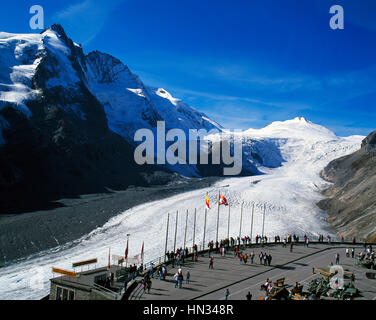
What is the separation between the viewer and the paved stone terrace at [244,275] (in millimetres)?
23156

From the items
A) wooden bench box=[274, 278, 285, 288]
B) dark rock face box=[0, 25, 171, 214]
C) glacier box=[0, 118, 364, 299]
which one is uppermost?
dark rock face box=[0, 25, 171, 214]

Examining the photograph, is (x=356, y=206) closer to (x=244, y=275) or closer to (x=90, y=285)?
(x=244, y=275)

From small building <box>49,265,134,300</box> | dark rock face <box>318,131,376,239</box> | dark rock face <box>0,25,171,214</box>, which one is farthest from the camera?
dark rock face <box>0,25,171,214</box>

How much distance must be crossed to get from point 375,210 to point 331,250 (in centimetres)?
2419

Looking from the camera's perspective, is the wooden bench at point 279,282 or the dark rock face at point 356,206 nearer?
the wooden bench at point 279,282

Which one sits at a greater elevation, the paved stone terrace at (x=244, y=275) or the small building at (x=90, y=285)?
the small building at (x=90, y=285)

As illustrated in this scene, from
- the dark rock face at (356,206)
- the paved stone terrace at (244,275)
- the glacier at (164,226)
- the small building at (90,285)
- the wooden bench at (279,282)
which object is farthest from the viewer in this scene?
the dark rock face at (356,206)

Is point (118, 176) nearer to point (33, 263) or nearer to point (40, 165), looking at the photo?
point (40, 165)

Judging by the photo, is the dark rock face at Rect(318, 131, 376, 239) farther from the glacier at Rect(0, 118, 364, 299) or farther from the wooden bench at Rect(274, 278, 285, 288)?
the wooden bench at Rect(274, 278, 285, 288)

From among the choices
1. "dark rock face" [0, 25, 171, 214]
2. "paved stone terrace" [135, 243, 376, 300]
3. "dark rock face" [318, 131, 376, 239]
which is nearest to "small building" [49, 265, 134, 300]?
"paved stone terrace" [135, 243, 376, 300]

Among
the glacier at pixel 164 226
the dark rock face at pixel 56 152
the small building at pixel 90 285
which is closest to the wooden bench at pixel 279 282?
the small building at pixel 90 285

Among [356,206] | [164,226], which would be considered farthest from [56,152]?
→ [356,206]

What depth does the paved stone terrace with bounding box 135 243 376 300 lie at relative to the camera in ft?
76.0

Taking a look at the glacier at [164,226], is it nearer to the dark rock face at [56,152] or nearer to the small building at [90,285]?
the small building at [90,285]
